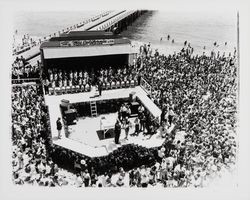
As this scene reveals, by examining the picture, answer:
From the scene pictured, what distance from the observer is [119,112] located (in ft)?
32.9

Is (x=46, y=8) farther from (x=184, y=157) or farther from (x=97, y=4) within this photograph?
(x=184, y=157)

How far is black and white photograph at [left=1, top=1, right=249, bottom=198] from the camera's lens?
25.0 feet

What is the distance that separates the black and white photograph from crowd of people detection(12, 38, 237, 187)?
0.03 m

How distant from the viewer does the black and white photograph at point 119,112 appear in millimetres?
7621

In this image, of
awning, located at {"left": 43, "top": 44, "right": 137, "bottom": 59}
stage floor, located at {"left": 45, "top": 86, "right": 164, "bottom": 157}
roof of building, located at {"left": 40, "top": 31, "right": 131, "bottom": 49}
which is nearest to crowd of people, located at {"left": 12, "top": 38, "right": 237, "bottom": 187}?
stage floor, located at {"left": 45, "top": 86, "right": 164, "bottom": 157}

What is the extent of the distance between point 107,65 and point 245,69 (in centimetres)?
627

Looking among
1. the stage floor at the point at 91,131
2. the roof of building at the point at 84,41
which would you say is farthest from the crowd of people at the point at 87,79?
the roof of building at the point at 84,41

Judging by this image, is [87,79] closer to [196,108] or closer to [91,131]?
[91,131]

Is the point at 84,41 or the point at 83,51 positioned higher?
the point at 84,41

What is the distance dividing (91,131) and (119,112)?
104 cm

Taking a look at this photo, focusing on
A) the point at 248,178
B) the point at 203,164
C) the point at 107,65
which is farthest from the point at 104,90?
the point at 248,178

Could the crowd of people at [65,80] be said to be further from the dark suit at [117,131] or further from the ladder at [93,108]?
the dark suit at [117,131]

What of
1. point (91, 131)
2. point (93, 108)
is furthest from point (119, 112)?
point (93, 108)

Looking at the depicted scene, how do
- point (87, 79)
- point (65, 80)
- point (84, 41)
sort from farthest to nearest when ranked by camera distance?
point (84, 41)
point (87, 79)
point (65, 80)
